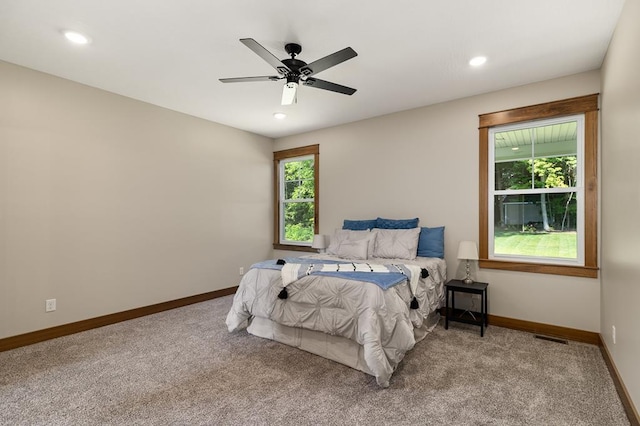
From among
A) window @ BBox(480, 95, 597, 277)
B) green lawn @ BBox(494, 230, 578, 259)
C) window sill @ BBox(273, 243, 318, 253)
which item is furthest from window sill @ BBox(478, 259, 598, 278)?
window sill @ BBox(273, 243, 318, 253)

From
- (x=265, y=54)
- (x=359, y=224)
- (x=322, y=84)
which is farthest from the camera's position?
(x=359, y=224)

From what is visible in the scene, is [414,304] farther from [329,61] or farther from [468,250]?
[329,61]

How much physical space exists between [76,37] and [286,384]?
3206mm

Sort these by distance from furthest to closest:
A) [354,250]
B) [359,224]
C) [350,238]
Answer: [359,224], [350,238], [354,250]

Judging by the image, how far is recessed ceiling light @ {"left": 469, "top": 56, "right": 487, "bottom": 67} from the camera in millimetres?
2893

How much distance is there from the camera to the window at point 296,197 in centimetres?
545

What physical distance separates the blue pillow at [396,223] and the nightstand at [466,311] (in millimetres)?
846

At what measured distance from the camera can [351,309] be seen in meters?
Answer: 2.51

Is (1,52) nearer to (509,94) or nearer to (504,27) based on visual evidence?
(504,27)

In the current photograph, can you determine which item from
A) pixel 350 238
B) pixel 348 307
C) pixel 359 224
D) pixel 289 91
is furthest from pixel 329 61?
pixel 359 224

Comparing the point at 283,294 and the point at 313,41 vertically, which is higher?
the point at 313,41

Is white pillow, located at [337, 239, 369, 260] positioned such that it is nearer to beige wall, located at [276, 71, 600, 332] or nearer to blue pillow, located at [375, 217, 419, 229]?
blue pillow, located at [375, 217, 419, 229]

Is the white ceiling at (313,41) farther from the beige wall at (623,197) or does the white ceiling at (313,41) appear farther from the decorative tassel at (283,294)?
the decorative tassel at (283,294)

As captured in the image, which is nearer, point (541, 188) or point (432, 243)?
point (541, 188)
